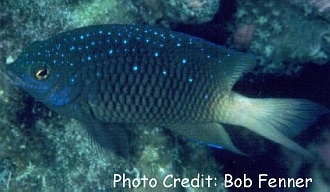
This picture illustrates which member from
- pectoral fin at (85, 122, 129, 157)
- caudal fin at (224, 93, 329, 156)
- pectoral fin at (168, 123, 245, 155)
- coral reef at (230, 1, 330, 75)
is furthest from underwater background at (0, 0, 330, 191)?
caudal fin at (224, 93, 329, 156)

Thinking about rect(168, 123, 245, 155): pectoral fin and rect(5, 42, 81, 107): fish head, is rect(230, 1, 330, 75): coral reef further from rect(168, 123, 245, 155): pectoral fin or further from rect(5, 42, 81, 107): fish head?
rect(5, 42, 81, 107): fish head

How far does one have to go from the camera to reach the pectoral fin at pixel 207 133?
2.43 m

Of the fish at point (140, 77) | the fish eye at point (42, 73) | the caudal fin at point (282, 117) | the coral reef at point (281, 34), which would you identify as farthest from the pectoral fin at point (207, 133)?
the coral reef at point (281, 34)

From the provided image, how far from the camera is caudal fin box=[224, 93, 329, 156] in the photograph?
231cm

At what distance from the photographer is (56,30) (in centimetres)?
311

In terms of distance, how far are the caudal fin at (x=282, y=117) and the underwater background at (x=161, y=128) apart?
3.68 feet

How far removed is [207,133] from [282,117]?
1.75ft

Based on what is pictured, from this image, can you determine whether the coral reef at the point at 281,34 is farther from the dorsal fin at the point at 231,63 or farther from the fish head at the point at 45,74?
the fish head at the point at 45,74

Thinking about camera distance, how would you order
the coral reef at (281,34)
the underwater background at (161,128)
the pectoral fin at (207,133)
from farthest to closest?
the coral reef at (281,34) < the underwater background at (161,128) < the pectoral fin at (207,133)

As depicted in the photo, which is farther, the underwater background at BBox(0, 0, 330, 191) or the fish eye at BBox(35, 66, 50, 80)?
the underwater background at BBox(0, 0, 330, 191)

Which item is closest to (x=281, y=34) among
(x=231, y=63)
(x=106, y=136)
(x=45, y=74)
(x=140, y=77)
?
(x=231, y=63)

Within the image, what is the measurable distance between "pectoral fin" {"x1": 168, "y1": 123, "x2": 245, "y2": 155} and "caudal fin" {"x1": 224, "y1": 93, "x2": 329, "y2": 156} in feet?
0.71

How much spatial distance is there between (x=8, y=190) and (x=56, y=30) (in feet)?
4.74

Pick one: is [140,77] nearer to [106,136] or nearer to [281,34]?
[106,136]
